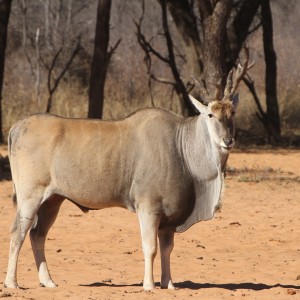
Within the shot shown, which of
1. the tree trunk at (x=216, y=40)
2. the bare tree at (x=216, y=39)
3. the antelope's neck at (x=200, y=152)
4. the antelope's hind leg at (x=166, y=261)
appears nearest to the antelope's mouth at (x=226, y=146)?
the antelope's neck at (x=200, y=152)

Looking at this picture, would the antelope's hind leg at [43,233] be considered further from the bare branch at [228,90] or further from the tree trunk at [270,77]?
the tree trunk at [270,77]

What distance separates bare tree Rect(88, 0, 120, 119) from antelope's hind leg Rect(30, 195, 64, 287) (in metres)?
11.2

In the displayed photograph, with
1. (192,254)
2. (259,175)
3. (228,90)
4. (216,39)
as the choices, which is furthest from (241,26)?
(228,90)

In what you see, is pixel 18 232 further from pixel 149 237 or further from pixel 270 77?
pixel 270 77

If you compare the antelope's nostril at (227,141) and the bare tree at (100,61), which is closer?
the antelope's nostril at (227,141)

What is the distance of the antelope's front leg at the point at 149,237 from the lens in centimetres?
834

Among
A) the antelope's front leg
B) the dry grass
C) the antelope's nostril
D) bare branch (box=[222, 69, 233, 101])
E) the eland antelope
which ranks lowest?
the dry grass

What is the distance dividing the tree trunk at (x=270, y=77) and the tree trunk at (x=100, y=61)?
350 cm

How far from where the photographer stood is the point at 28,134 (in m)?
8.60

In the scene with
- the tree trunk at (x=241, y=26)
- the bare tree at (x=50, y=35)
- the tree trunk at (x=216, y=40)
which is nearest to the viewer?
the tree trunk at (x=216, y=40)

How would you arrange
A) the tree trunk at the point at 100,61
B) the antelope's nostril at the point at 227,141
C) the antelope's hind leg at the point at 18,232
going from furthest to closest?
the tree trunk at the point at 100,61 < the antelope's hind leg at the point at 18,232 < the antelope's nostril at the point at 227,141

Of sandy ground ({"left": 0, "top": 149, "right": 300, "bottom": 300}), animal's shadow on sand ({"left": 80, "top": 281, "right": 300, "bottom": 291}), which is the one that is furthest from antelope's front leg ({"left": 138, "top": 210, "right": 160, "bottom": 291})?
animal's shadow on sand ({"left": 80, "top": 281, "right": 300, "bottom": 291})

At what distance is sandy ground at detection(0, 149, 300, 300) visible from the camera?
28.0 feet

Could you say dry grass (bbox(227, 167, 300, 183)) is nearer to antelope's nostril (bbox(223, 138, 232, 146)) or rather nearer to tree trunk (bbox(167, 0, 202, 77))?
tree trunk (bbox(167, 0, 202, 77))
